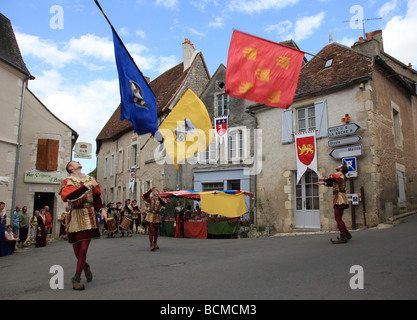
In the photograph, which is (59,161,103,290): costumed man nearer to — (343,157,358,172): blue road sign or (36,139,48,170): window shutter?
(343,157,358,172): blue road sign

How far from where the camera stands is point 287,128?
44.3 ft

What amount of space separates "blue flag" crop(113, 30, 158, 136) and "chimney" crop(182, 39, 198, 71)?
50.0 ft

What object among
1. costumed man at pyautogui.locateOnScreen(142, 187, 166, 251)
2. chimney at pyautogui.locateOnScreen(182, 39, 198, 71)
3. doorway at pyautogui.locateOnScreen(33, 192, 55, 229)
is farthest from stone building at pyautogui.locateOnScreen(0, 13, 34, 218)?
chimney at pyautogui.locateOnScreen(182, 39, 198, 71)

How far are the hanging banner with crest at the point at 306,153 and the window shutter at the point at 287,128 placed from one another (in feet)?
1.77

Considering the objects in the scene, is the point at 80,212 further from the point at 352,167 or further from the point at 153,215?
the point at 352,167

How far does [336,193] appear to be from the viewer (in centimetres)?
770

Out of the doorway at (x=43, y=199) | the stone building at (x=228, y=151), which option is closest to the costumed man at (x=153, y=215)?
the stone building at (x=228, y=151)

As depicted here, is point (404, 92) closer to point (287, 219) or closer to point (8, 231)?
point (287, 219)

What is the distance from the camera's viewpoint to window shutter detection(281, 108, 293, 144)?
13438 mm

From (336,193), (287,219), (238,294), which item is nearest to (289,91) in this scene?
(336,193)

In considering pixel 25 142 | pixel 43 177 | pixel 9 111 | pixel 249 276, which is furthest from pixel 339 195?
pixel 25 142

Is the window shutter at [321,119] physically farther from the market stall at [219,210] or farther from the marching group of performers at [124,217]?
the marching group of performers at [124,217]

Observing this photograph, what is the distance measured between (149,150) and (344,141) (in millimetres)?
12596
